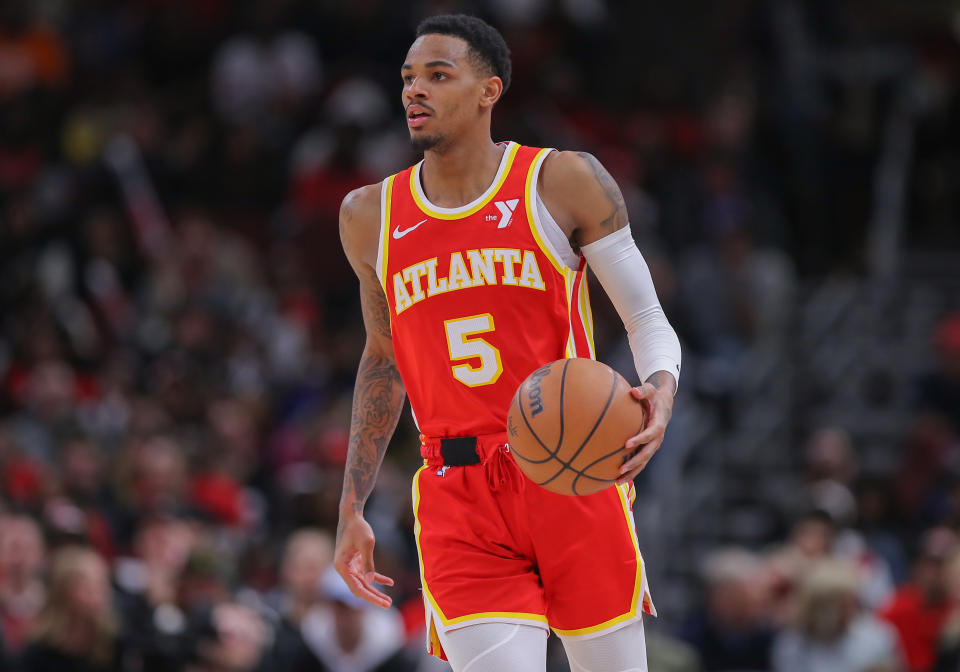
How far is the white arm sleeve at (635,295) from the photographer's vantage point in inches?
196

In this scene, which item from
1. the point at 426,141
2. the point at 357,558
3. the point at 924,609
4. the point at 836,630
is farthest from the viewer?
the point at 924,609

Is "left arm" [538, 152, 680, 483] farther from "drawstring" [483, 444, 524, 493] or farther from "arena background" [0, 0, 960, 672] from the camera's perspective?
"arena background" [0, 0, 960, 672]

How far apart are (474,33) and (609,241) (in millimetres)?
876

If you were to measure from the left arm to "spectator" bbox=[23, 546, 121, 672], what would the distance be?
3.95 metres

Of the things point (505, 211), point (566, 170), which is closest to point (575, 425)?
point (505, 211)

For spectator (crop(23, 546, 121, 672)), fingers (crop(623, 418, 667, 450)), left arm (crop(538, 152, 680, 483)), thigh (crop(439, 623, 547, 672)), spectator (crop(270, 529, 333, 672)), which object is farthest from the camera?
spectator (crop(270, 529, 333, 672))

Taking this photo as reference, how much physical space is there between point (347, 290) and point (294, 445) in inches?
86.0

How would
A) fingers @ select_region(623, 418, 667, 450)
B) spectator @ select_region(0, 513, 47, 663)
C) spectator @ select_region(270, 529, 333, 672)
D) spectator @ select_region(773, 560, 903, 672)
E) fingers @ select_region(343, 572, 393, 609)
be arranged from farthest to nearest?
spectator @ select_region(773, 560, 903, 672) < spectator @ select_region(0, 513, 47, 663) < spectator @ select_region(270, 529, 333, 672) < fingers @ select_region(343, 572, 393, 609) < fingers @ select_region(623, 418, 667, 450)

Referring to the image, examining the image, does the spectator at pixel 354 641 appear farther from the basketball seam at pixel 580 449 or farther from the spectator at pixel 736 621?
the basketball seam at pixel 580 449

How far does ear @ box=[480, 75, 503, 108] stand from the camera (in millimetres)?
5207

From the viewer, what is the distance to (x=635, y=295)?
5062mm

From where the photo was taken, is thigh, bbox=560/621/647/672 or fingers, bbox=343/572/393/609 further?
fingers, bbox=343/572/393/609

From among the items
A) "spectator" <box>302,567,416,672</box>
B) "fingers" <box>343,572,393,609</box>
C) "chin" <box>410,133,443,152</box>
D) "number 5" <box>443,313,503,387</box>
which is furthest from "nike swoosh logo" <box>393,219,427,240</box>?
"spectator" <box>302,567,416,672</box>

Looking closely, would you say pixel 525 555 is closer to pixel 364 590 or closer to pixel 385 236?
pixel 364 590
